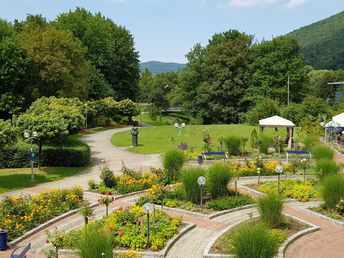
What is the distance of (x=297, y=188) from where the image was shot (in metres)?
17.2

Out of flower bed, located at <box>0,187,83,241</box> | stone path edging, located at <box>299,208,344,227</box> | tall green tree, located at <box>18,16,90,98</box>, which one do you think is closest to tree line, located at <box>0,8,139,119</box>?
tall green tree, located at <box>18,16,90,98</box>

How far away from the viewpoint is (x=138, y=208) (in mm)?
13867

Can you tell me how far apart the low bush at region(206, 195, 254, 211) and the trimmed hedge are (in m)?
11.5

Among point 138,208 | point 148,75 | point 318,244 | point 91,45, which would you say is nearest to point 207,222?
point 138,208

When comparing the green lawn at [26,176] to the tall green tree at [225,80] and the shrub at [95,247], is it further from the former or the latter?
the tall green tree at [225,80]

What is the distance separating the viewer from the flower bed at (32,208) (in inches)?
507

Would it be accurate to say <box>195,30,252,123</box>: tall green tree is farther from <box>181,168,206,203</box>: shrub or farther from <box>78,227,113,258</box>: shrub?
<box>78,227,113,258</box>: shrub

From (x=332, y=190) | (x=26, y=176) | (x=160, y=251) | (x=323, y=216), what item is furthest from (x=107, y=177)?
(x=332, y=190)

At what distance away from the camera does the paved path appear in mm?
20031

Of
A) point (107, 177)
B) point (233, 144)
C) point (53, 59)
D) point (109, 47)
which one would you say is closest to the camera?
point (107, 177)

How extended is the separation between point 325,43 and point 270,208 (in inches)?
6320

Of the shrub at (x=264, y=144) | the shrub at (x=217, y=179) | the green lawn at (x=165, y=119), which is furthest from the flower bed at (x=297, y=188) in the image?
the green lawn at (x=165, y=119)

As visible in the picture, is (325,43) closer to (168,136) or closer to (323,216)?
(168,136)

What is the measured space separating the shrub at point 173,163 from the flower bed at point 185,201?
271 cm
